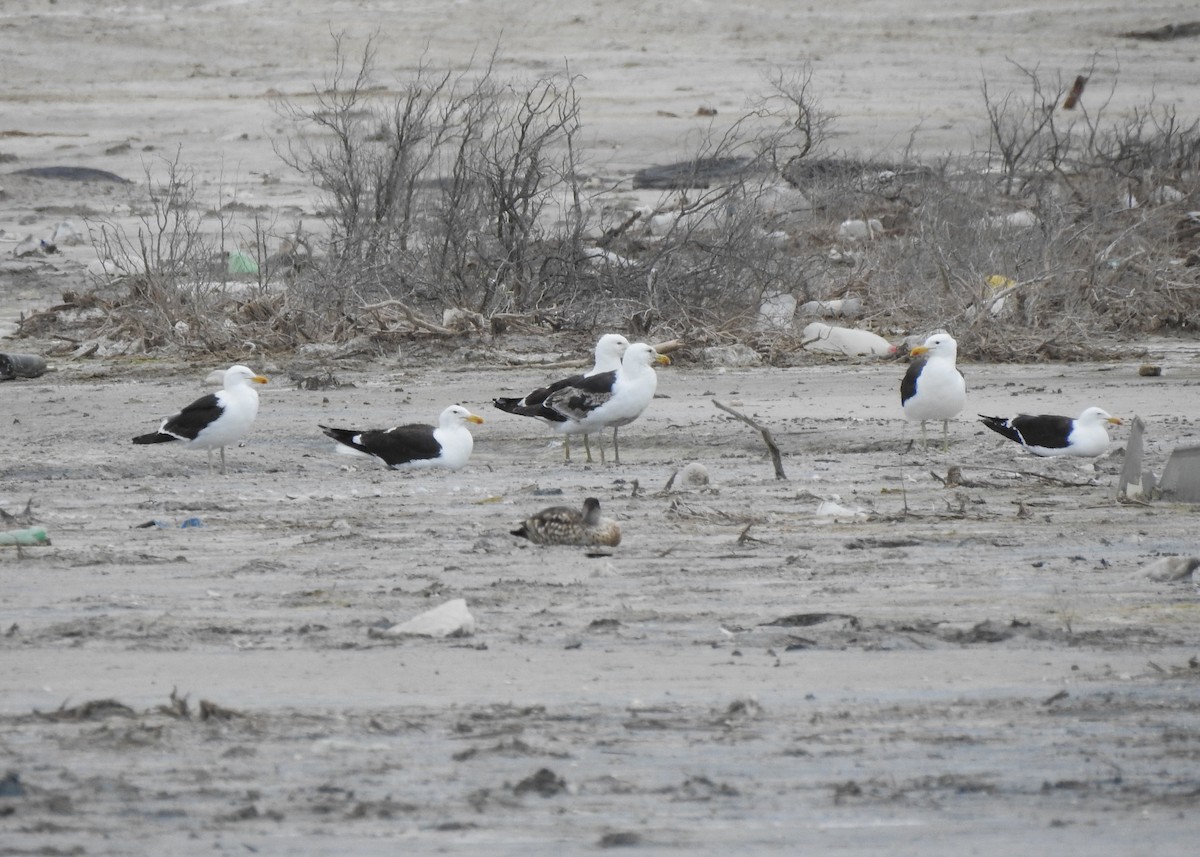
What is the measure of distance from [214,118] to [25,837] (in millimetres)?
28369

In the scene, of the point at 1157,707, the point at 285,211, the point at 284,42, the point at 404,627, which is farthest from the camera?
the point at 284,42

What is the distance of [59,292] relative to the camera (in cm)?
1703

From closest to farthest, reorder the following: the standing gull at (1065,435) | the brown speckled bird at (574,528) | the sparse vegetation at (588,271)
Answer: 1. the brown speckled bird at (574,528)
2. the standing gull at (1065,435)
3. the sparse vegetation at (588,271)

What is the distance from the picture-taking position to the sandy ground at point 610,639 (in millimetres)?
3709

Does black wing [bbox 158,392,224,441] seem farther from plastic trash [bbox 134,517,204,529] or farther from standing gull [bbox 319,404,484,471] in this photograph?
plastic trash [bbox 134,517,204,529]

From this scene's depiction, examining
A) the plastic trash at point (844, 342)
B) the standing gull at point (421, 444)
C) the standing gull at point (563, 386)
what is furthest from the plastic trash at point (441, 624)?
the plastic trash at point (844, 342)

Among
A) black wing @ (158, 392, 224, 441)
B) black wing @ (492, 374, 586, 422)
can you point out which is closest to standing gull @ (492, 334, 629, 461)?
black wing @ (492, 374, 586, 422)

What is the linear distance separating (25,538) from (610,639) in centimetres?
286

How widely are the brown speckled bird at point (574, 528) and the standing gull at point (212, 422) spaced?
10.7ft

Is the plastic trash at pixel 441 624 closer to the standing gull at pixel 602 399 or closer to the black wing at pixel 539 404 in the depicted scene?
the standing gull at pixel 602 399

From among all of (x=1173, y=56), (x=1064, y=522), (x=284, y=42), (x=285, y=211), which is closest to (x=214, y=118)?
(x=285, y=211)

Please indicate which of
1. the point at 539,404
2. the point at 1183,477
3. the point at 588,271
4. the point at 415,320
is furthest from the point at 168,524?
the point at 588,271

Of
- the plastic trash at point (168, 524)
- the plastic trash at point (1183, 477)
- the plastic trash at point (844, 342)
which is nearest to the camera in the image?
the plastic trash at point (168, 524)

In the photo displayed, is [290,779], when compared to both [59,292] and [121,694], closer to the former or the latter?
[121,694]
